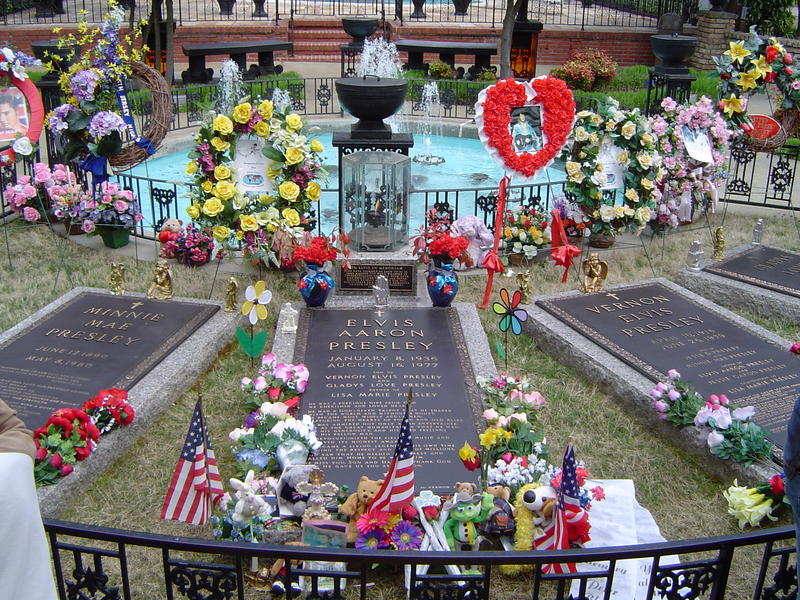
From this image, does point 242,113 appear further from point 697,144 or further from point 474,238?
point 697,144

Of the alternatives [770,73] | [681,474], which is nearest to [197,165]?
[681,474]

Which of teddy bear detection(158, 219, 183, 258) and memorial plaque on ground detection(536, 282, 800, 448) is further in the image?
teddy bear detection(158, 219, 183, 258)

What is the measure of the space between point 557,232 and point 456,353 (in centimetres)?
249

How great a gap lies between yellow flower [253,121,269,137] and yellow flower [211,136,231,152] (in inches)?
11.5

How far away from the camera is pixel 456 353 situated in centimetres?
656

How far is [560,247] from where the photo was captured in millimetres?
8148

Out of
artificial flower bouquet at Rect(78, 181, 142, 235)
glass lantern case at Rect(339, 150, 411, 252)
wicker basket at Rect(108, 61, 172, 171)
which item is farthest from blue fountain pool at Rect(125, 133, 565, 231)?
glass lantern case at Rect(339, 150, 411, 252)

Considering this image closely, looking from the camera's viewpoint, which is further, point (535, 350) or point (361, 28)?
point (361, 28)

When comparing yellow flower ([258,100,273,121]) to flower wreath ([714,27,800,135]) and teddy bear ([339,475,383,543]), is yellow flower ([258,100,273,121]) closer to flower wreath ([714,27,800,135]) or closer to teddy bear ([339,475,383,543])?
teddy bear ([339,475,383,543])

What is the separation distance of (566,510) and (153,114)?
6.19m

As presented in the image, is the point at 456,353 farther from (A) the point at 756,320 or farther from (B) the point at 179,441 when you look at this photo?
(A) the point at 756,320

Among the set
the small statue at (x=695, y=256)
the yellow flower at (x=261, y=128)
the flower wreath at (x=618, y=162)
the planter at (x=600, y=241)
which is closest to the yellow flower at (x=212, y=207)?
the yellow flower at (x=261, y=128)

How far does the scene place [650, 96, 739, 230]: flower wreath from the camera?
29.5 ft

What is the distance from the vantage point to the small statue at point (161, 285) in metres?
7.25
